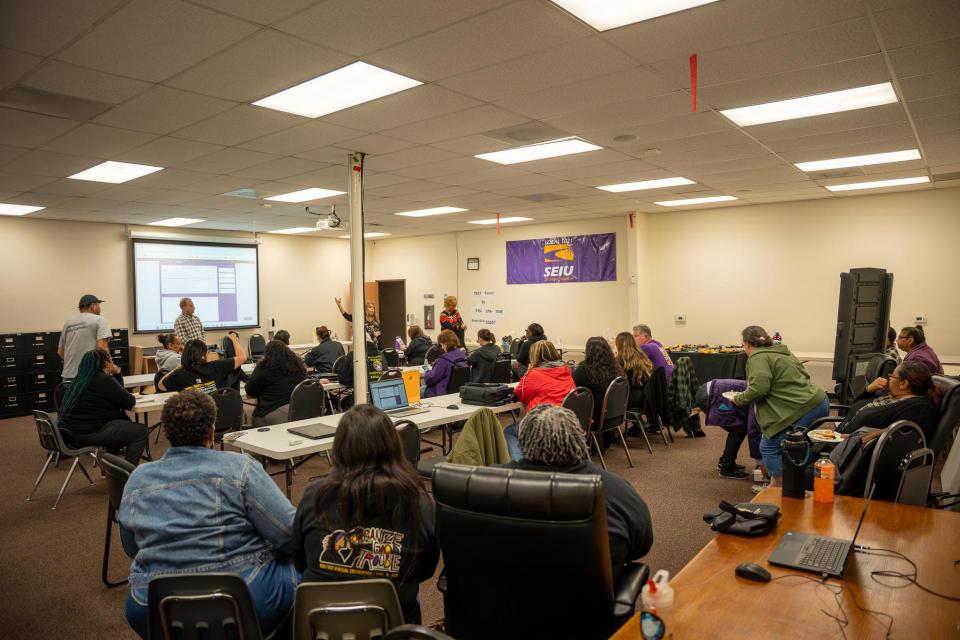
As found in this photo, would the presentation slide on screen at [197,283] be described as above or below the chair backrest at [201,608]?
above

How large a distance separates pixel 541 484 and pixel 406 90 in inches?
117

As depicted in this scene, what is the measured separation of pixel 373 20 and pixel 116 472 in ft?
7.96

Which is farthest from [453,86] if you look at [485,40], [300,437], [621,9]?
[300,437]

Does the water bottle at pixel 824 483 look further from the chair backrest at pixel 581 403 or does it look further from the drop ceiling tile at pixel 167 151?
the drop ceiling tile at pixel 167 151

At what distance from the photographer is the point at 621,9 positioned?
286 cm

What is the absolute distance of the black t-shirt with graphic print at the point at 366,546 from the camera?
193cm

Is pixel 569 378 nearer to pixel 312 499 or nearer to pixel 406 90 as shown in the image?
pixel 406 90

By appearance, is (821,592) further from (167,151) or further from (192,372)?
(167,151)

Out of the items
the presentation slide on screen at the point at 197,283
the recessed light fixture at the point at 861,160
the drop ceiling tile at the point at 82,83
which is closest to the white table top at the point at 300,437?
the drop ceiling tile at the point at 82,83

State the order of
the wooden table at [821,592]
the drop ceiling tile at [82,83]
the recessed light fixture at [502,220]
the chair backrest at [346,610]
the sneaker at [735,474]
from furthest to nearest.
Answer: the recessed light fixture at [502,220]
the sneaker at [735,474]
the drop ceiling tile at [82,83]
the chair backrest at [346,610]
the wooden table at [821,592]

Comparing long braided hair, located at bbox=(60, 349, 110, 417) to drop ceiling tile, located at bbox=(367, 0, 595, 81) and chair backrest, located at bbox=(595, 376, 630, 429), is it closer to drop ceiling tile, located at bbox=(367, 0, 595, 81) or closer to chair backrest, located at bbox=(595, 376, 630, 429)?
drop ceiling tile, located at bbox=(367, 0, 595, 81)

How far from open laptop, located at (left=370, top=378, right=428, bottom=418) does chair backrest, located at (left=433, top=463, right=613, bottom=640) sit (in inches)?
111

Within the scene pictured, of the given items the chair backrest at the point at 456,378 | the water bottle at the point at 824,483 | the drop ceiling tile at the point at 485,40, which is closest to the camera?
the water bottle at the point at 824,483

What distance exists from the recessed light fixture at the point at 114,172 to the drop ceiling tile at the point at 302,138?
1.51 meters
